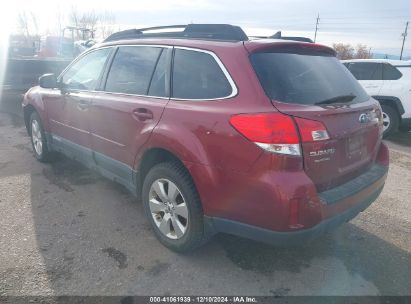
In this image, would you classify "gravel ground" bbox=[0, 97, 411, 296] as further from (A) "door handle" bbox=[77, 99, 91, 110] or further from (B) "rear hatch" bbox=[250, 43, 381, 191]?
(A) "door handle" bbox=[77, 99, 91, 110]

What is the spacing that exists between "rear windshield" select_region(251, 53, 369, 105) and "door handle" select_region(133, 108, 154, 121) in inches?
39.4

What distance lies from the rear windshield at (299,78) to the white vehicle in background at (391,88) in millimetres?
5449

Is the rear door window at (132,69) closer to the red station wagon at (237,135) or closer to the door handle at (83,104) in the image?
the red station wagon at (237,135)

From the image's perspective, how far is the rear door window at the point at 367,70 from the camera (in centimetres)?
814

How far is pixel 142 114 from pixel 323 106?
1.50 metres

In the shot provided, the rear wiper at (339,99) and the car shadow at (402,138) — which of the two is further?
the car shadow at (402,138)

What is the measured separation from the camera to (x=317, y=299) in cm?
263

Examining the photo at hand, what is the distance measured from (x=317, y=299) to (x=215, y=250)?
3.08 feet

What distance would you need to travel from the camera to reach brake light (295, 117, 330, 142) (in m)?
2.35

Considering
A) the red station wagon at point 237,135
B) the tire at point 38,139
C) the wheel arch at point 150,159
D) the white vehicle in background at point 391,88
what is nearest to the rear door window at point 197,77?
the red station wagon at point 237,135

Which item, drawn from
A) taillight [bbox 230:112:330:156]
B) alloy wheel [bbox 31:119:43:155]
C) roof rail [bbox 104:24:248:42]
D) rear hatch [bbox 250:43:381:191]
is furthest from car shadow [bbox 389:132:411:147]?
alloy wheel [bbox 31:119:43:155]

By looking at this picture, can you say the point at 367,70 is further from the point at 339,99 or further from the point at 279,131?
the point at 279,131

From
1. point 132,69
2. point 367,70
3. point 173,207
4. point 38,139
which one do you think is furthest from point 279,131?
point 367,70

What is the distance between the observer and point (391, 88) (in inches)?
309
